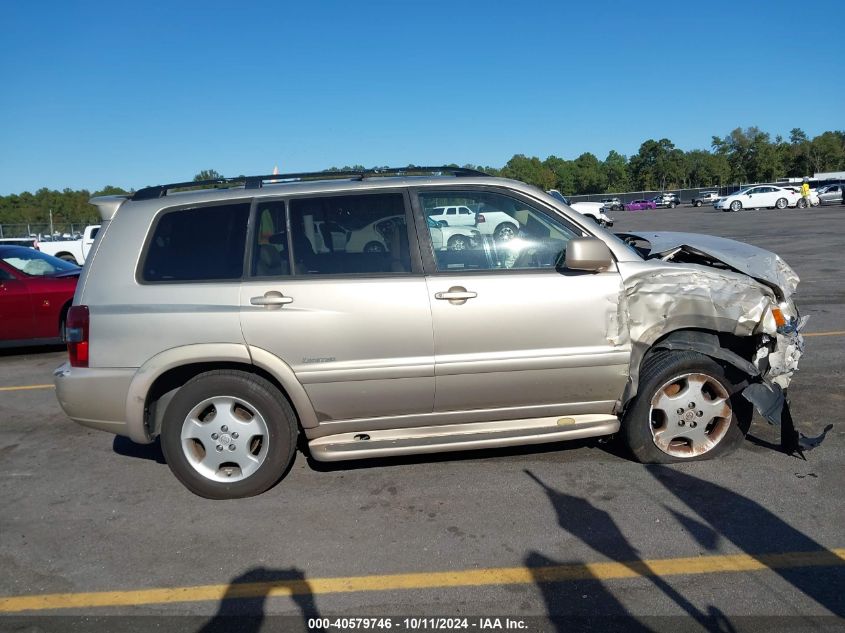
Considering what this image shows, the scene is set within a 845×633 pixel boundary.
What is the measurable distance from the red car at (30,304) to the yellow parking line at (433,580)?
6.40 metres

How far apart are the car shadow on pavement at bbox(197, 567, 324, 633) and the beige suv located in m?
0.90

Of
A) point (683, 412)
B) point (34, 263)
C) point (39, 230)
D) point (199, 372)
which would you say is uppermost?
point (39, 230)

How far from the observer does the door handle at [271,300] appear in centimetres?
404

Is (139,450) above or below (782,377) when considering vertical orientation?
below

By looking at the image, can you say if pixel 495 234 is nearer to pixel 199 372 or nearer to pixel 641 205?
pixel 199 372

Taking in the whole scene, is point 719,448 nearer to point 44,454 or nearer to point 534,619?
point 534,619

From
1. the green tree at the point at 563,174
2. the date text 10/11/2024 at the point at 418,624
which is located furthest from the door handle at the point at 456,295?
the green tree at the point at 563,174

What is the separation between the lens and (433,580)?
328 cm

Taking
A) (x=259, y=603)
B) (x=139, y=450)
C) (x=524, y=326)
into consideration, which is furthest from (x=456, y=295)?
(x=139, y=450)

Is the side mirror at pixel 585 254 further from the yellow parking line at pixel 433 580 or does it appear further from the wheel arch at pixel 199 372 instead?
the wheel arch at pixel 199 372

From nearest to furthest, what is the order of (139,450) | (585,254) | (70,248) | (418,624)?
(418,624)
(585,254)
(139,450)
(70,248)

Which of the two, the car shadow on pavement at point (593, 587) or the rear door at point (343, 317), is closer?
the car shadow on pavement at point (593, 587)

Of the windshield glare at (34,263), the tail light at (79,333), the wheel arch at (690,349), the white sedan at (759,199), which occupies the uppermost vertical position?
the white sedan at (759,199)

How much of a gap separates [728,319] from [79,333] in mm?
4078
